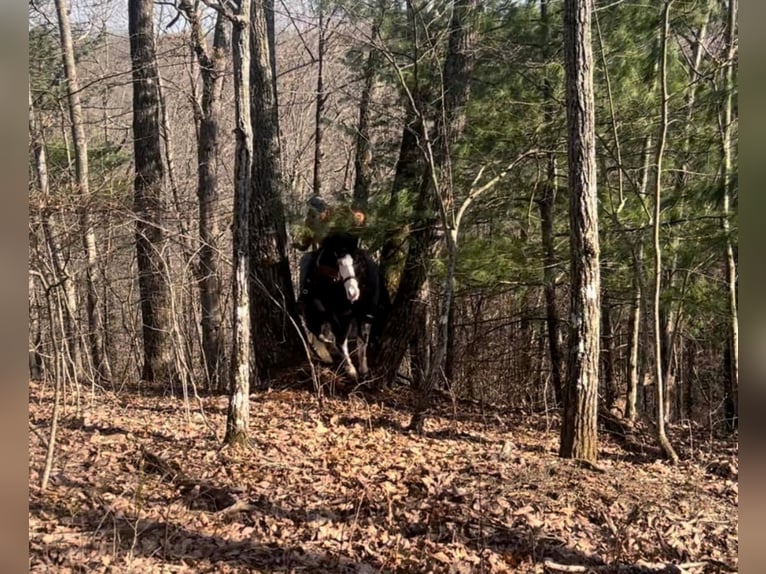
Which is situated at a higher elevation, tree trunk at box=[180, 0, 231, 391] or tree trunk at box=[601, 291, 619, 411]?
tree trunk at box=[180, 0, 231, 391]

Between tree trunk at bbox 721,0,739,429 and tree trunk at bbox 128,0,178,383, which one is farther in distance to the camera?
tree trunk at bbox 128,0,178,383

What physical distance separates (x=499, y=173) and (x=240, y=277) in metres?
3.72

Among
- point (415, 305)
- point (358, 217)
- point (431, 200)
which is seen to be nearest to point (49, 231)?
point (358, 217)

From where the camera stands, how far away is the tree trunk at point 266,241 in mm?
9383

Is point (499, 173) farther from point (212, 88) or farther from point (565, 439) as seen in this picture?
point (212, 88)

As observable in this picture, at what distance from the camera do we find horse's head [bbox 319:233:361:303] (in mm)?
8602

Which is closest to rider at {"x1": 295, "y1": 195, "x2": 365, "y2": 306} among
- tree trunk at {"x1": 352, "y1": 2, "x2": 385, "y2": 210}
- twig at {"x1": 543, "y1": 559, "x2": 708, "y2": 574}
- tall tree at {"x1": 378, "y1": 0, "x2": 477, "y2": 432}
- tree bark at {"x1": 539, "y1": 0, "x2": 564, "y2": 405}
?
tree trunk at {"x1": 352, "y1": 2, "x2": 385, "y2": 210}

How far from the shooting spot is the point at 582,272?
251 inches

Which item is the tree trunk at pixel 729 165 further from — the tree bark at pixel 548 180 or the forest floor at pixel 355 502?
the tree bark at pixel 548 180

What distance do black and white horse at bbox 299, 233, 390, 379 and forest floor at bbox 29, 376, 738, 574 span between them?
1728 millimetres

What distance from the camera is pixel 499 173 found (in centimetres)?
802

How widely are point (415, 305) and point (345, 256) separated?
1336 mm

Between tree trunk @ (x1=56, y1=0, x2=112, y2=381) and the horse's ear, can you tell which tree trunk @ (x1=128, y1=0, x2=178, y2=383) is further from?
the horse's ear

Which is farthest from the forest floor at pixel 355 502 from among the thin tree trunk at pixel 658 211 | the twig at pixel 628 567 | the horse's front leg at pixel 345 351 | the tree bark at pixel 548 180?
the tree bark at pixel 548 180
